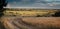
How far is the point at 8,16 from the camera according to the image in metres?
0.76

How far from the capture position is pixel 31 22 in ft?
2.45

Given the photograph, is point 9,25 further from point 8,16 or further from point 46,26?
point 46,26

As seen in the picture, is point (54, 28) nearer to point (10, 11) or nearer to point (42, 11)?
point (42, 11)

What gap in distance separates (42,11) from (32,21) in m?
0.09

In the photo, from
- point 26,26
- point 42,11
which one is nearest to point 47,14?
point 42,11

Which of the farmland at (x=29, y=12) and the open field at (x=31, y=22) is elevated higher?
the farmland at (x=29, y=12)

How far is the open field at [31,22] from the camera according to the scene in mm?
718

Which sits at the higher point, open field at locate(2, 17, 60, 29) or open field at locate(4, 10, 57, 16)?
open field at locate(4, 10, 57, 16)

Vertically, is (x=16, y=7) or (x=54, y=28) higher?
(x=16, y=7)

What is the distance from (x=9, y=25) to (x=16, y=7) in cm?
14

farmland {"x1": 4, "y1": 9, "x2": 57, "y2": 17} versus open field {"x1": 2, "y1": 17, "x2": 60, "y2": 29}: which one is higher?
farmland {"x1": 4, "y1": 9, "x2": 57, "y2": 17}

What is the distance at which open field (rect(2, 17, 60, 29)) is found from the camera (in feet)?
2.35

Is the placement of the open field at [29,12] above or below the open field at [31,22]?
above

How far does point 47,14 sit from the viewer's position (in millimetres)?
769
